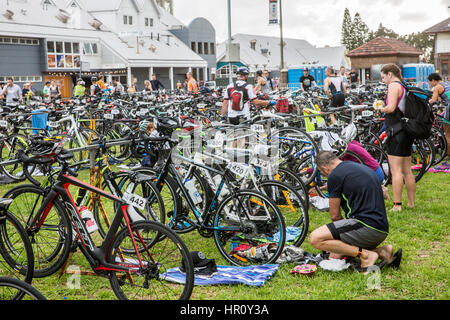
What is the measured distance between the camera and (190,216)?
225 inches

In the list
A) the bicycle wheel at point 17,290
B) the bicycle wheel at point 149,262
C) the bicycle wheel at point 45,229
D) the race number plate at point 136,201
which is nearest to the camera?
the bicycle wheel at point 17,290

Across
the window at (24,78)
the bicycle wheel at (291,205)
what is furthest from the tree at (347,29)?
the bicycle wheel at (291,205)

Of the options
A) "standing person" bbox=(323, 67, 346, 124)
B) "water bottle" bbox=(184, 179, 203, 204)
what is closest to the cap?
"water bottle" bbox=(184, 179, 203, 204)

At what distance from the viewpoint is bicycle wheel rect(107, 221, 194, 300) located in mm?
3957

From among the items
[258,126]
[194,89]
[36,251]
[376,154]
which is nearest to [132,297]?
[36,251]

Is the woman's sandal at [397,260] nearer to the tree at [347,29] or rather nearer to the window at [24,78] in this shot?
the window at [24,78]

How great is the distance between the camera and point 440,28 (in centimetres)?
4712

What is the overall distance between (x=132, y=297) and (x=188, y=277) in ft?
2.16

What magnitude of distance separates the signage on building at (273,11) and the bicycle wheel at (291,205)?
108 feet

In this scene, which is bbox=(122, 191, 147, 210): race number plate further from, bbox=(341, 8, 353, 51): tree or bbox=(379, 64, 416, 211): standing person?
bbox=(341, 8, 353, 51): tree

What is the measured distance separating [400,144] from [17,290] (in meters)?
5.19

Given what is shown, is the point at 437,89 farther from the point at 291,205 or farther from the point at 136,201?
the point at 136,201

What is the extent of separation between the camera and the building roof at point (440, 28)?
4663cm

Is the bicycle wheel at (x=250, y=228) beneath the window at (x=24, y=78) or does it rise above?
beneath
